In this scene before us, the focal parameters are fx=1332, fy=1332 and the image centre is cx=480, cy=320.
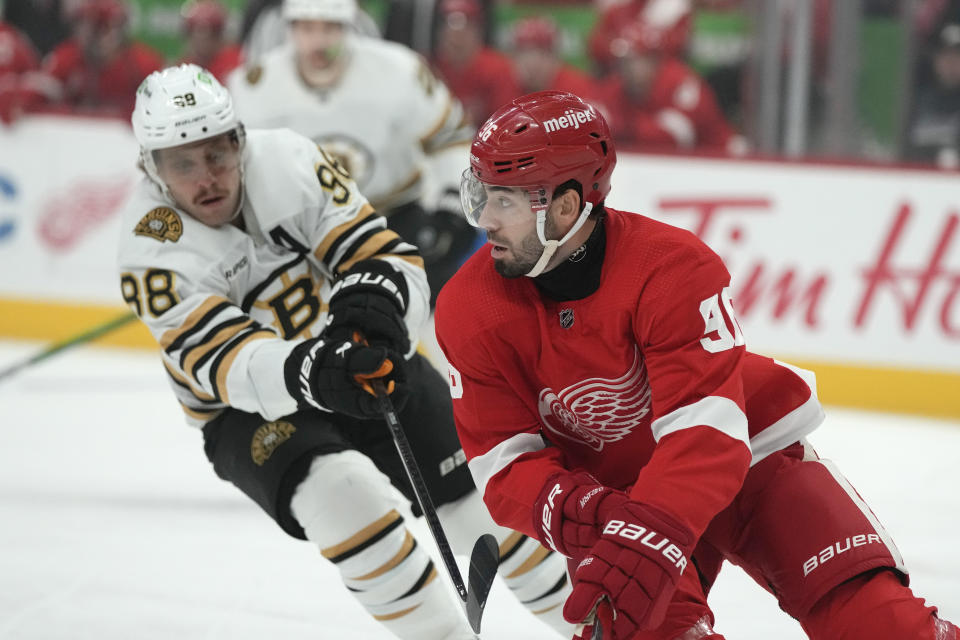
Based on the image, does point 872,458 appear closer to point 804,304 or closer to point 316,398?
point 804,304

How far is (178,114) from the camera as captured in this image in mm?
2205

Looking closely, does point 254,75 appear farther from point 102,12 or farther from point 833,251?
point 102,12

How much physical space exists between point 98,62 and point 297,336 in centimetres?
424

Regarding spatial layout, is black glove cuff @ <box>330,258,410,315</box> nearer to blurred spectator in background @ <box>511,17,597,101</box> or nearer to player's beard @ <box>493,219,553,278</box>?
player's beard @ <box>493,219,553,278</box>

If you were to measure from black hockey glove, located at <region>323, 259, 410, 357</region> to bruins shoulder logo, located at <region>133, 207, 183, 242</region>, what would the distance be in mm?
287

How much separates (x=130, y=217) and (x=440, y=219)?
1.47m

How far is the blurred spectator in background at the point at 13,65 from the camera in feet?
17.9

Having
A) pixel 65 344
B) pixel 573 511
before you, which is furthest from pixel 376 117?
pixel 573 511

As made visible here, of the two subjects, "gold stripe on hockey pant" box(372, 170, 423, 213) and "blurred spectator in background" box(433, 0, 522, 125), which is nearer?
"gold stripe on hockey pant" box(372, 170, 423, 213)

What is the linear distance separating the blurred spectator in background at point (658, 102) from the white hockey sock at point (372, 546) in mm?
3051

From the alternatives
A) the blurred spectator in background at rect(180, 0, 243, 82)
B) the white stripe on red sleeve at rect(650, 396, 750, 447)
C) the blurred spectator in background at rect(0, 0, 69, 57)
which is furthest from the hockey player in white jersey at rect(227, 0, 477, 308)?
the blurred spectator in background at rect(0, 0, 69, 57)

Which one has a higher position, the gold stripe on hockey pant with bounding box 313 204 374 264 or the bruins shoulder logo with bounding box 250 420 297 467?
the gold stripe on hockey pant with bounding box 313 204 374 264

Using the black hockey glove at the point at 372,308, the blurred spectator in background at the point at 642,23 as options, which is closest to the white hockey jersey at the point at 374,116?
the black hockey glove at the point at 372,308

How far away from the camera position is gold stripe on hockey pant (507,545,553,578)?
7.82 feet
